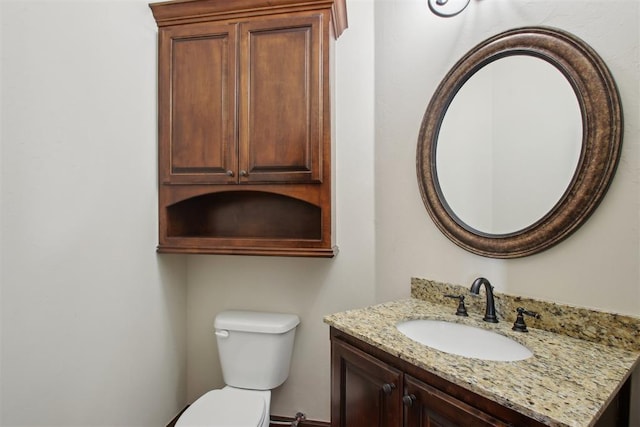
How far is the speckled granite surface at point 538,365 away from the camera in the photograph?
67 cm

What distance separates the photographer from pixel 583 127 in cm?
103

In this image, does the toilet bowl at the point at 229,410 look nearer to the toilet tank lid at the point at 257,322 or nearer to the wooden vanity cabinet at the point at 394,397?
the toilet tank lid at the point at 257,322

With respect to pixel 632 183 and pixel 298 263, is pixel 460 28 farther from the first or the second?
pixel 298 263

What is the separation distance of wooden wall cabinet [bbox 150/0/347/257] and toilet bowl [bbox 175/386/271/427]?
71 centimetres

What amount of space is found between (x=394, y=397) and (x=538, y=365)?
1.36ft

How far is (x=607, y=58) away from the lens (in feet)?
3.23

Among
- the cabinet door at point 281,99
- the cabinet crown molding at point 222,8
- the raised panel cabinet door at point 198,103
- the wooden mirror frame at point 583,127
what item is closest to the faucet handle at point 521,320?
the wooden mirror frame at point 583,127

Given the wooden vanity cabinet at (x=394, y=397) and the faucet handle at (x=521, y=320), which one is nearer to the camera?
the wooden vanity cabinet at (x=394, y=397)

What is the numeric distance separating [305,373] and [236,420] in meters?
0.56

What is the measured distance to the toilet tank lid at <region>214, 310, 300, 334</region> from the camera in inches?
64.1

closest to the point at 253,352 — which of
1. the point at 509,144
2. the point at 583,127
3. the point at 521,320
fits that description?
the point at 521,320

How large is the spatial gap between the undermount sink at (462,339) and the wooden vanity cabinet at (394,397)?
0.69 feet

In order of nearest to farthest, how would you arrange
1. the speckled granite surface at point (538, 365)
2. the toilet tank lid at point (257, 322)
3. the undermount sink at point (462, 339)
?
the speckled granite surface at point (538, 365) → the undermount sink at point (462, 339) → the toilet tank lid at point (257, 322)

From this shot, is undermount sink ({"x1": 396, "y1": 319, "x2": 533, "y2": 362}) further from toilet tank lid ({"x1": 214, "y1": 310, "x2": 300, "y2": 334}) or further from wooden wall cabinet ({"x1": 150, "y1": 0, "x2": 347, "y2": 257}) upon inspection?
toilet tank lid ({"x1": 214, "y1": 310, "x2": 300, "y2": 334})
